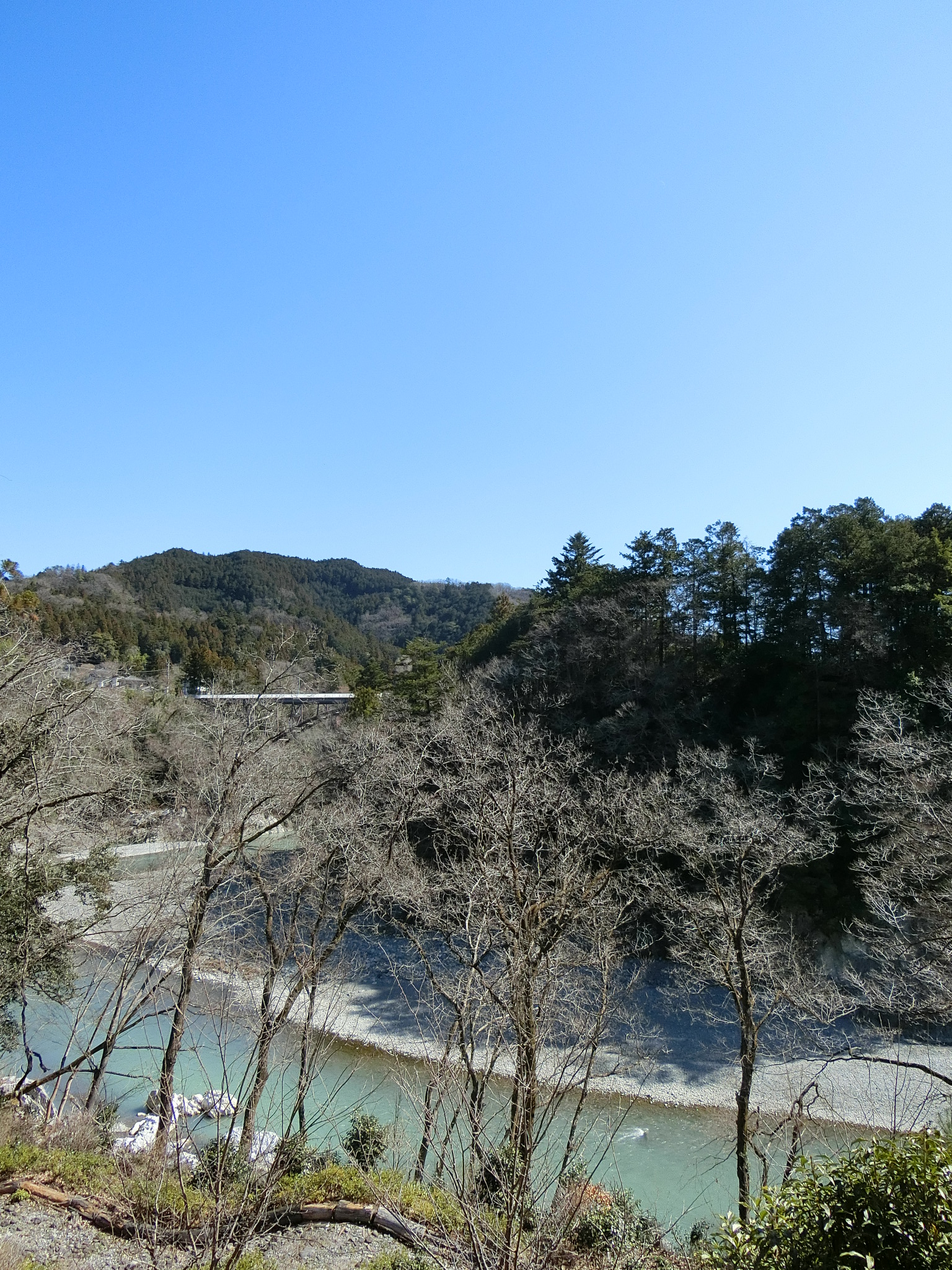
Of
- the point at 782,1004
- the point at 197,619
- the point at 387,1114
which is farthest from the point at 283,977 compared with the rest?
the point at 197,619

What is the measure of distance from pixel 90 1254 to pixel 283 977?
1196 centimetres

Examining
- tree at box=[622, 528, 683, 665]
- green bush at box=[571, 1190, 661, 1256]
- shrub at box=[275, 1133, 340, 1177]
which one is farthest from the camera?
tree at box=[622, 528, 683, 665]

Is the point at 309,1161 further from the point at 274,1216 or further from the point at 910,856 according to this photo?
Result: the point at 910,856

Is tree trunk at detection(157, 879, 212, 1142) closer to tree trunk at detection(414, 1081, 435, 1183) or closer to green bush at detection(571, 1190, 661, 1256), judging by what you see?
tree trunk at detection(414, 1081, 435, 1183)

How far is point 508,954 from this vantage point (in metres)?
6.52

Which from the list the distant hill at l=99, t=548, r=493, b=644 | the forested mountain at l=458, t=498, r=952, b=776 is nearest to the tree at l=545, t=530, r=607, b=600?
the forested mountain at l=458, t=498, r=952, b=776

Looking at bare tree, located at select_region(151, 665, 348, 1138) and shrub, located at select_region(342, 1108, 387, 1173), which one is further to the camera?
shrub, located at select_region(342, 1108, 387, 1173)

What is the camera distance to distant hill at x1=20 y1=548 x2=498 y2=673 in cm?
5356

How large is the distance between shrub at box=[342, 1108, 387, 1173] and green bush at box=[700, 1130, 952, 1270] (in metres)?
6.26

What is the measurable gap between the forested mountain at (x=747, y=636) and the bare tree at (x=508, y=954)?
3.58 meters

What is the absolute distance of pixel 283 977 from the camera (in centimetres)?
1734

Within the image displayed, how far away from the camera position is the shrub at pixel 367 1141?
8789 millimetres

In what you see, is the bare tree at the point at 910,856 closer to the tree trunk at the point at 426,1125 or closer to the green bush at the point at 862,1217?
the tree trunk at the point at 426,1125

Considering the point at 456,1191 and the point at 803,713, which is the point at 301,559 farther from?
the point at 456,1191
